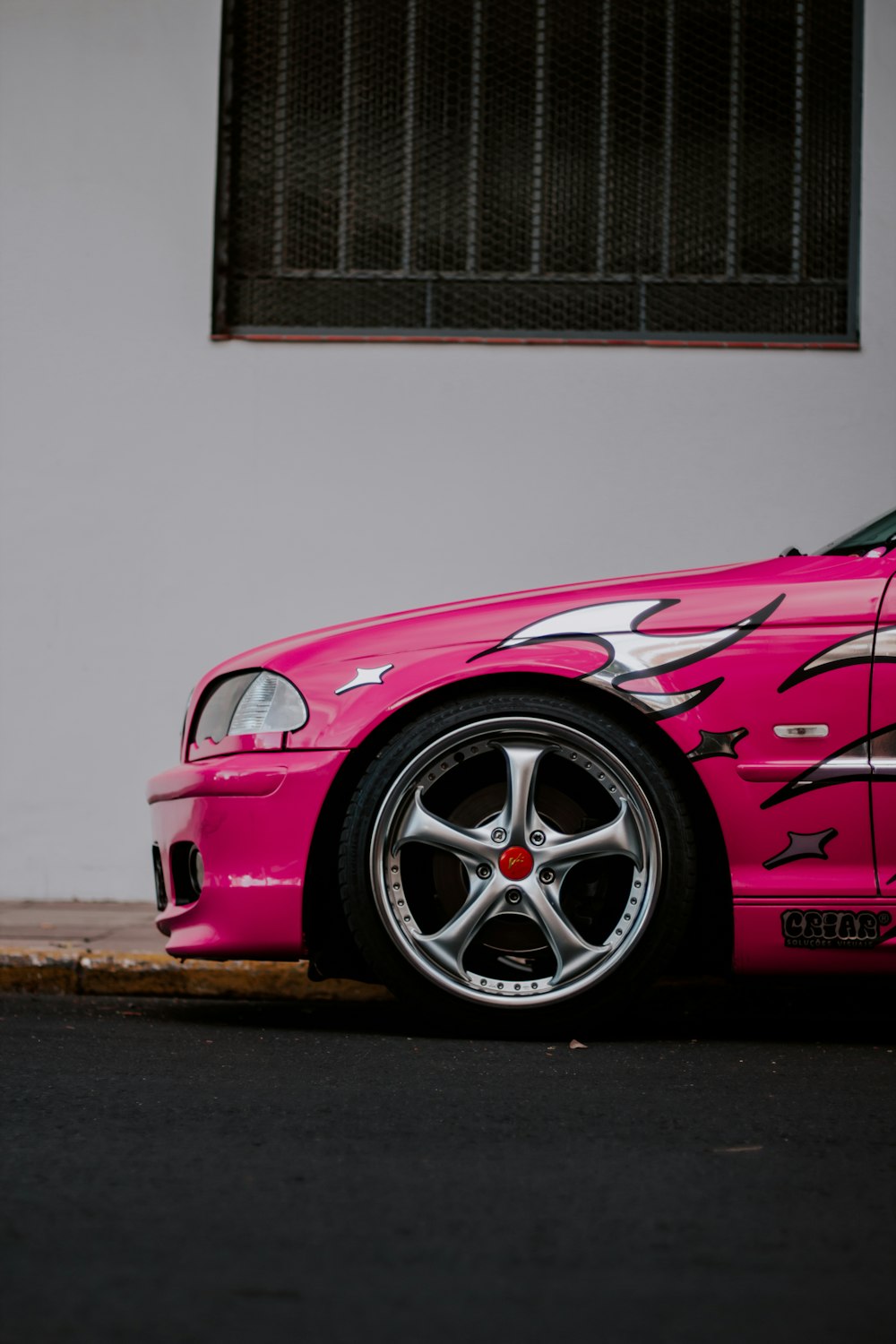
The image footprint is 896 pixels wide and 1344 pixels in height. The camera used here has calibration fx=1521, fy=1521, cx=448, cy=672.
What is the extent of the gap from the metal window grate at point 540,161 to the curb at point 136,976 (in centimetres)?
331

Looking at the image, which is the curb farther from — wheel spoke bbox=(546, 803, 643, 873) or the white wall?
the white wall

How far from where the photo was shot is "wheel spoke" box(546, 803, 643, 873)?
352cm

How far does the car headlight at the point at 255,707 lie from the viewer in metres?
3.69

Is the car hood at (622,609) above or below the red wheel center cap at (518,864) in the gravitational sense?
above

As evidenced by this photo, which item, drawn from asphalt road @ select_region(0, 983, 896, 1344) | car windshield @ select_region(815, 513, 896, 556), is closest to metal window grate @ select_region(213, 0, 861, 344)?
car windshield @ select_region(815, 513, 896, 556)

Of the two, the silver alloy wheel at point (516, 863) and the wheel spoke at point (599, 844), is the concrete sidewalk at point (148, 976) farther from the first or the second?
the wheel spoke at point (599, 844)

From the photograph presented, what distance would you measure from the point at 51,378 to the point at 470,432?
1.89m

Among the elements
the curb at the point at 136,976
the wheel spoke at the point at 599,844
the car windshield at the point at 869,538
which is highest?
the car windshield at the point at 869,538

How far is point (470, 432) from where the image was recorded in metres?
6.73

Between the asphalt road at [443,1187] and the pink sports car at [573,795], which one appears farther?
the pink sports car at [573,795]

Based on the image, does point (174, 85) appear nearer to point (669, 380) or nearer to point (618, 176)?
point (618, 176)

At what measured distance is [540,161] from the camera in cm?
696

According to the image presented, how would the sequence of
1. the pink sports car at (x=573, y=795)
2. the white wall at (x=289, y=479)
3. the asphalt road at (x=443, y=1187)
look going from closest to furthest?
1. the asphalt road at (x=443, y=1187)
2. the pink sports car at (x=573, y=795)
3. the white wall at (x=289, y=479)

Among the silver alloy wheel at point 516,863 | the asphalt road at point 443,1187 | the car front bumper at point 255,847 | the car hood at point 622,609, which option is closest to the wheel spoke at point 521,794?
the silver alloy wheel at point 516,863
